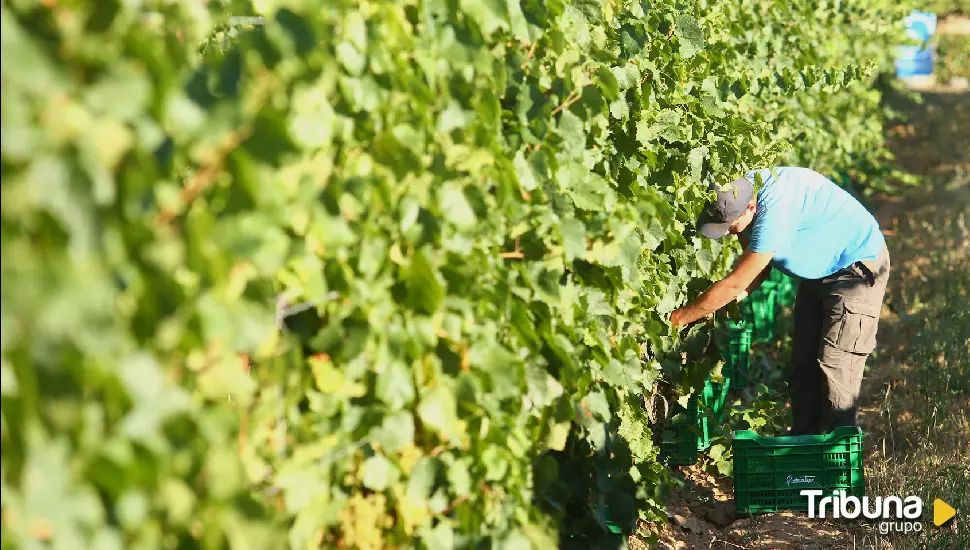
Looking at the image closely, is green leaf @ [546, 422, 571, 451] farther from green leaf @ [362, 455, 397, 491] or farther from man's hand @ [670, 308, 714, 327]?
man's hand @ [670, 308, 714, 327]

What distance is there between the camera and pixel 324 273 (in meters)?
2.13

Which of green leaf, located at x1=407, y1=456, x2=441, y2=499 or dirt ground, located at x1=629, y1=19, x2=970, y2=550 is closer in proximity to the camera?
green leaf, located at x1=407, y1=456, x2=441, y2=499

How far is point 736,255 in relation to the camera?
18.4 feet

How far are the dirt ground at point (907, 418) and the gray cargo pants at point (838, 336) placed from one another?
319 millimetres

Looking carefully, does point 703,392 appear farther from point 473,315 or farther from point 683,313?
point 473,315

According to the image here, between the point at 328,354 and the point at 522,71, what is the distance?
101cm

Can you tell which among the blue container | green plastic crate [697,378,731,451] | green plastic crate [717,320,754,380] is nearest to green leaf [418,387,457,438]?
green plastic crate [697,378,731,451]

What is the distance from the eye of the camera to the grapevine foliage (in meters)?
1.40

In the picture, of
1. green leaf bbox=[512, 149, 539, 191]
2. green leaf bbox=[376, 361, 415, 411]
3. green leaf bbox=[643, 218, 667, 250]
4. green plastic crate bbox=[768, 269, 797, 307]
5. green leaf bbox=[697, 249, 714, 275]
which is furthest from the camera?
green plastic crate bbox=[768, 269, 797, 307]

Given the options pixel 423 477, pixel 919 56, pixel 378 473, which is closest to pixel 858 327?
pixel 423 477

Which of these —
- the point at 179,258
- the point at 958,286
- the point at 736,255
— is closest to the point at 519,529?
the point at 179,258

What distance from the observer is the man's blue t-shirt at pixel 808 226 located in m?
4.48

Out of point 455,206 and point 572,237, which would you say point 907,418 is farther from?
point 455,206

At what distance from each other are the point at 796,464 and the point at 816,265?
88cm
